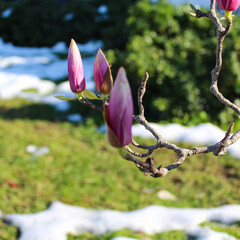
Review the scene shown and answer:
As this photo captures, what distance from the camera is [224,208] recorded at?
3.87 meters

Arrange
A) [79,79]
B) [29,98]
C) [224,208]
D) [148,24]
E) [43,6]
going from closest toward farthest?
1. [79,79]
2. [224,208]
3. [148,24]
4. [29,98]
5. [43,6]

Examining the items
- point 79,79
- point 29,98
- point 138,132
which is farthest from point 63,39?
point 79,79

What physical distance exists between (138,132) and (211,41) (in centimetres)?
180

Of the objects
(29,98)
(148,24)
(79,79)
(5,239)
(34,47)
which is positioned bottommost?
(34,47)

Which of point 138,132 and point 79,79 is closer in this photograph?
point 79,79

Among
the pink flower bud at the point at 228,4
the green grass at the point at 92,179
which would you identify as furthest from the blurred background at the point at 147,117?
the pink flower bud at the point at 228,4

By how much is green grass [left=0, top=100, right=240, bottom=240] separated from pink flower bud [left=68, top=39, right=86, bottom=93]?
268 cm

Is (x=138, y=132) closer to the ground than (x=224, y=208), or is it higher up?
closer to the ground

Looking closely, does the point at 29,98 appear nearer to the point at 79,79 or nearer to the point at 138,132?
the point at 138,132

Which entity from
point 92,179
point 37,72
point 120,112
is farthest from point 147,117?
point 120,112

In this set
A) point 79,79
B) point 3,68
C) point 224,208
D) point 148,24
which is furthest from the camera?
point 3,68

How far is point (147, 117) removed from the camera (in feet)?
20.4

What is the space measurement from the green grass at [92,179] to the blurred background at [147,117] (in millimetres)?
12

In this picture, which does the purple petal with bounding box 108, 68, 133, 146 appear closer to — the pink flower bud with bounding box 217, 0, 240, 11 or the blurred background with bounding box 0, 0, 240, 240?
the pink flower bud with bounding box 217, 0, 240, 11
